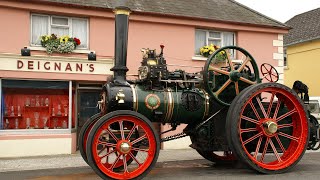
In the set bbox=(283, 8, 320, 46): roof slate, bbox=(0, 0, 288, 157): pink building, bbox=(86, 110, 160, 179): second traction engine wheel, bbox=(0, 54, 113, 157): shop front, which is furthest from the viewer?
bbox=(283, 8, 320, 46): roof slate

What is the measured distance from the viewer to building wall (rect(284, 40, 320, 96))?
20.1 meters

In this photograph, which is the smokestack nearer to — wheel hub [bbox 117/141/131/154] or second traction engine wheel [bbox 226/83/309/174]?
wheel hub [bbox 117/141/131/154]

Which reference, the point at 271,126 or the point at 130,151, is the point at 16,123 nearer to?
the point at 130,151

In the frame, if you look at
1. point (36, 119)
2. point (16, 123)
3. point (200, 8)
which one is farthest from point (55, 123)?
point (200, 8)

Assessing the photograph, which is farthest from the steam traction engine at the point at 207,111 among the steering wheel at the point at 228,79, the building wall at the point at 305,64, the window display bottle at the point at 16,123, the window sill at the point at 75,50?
the building wall at the point at 305,64

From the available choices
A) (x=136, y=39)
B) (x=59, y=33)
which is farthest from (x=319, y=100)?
(x=59, y=33)

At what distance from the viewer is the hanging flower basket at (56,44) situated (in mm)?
11820

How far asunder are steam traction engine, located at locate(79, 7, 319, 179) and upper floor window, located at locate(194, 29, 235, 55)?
17.9 feet

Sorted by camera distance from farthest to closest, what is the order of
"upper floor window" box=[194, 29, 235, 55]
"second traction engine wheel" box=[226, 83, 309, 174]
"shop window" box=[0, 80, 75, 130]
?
"upper floor window" box=[194, 29, 235, 55] < "shop window" box=[0, 80, 75, 130] < "second traction engine wheel" box=[226, 83, 309, 174]

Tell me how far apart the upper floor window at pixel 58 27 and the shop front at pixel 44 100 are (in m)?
0.80

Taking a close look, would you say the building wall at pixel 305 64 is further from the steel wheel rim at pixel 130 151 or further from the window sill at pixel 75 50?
the steel wheel rim at pixel 130 151

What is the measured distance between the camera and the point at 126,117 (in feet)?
23.2

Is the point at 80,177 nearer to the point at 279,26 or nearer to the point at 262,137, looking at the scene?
the point at 262,137

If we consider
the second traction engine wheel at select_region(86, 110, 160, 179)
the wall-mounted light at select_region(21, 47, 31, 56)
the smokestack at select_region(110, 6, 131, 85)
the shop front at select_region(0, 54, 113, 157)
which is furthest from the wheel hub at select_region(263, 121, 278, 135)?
the wall-mounted light at select_region(21, 47, 31, 56)
